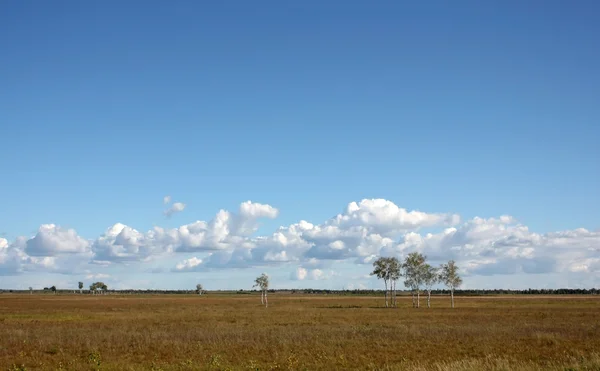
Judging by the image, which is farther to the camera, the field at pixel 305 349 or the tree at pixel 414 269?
the tree at pixel 414 269

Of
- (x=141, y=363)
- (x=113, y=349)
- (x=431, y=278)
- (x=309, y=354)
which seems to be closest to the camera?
(x=141, y=363)

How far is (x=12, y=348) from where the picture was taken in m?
34.2

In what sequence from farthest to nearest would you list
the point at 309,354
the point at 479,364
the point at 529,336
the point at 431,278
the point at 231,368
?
the point at 431,278
the point at 529,336
the point at 309,354
the point at 231,368
the point at 479,364

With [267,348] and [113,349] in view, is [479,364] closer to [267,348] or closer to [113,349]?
[267,348]

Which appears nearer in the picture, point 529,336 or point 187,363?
point 187,363

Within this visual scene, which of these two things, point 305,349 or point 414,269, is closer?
point 305,349

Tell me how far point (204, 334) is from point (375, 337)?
42.8 feet

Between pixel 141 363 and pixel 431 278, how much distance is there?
330 ft

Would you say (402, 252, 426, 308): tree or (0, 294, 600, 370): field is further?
(402, 252, 426, 308): tree

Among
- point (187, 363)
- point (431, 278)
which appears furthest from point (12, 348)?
point (431, 278)

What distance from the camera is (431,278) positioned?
121 meters

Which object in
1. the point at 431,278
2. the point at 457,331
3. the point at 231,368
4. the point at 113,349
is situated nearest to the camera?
the point at 231,368

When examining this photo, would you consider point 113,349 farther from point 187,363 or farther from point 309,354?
point 309,354

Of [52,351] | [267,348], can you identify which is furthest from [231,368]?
[52,351]
